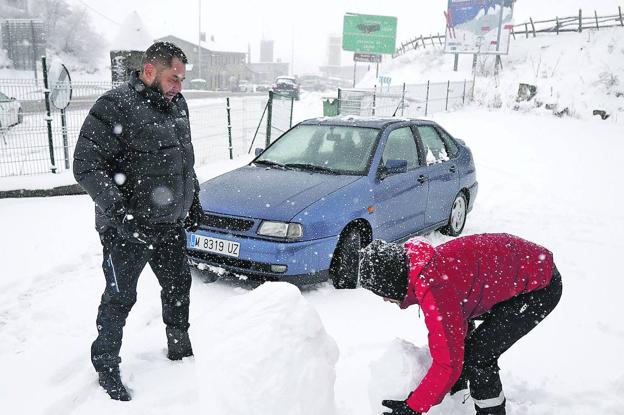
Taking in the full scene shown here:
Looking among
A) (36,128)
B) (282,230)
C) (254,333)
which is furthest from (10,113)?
(254,333)

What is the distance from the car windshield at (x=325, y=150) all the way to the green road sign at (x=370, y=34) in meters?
39.8

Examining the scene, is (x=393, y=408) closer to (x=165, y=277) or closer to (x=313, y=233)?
(x=165, y=277)

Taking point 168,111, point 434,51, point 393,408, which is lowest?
point 393,408

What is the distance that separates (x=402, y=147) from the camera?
5633 mm

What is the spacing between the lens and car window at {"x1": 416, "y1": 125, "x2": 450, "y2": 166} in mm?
5972

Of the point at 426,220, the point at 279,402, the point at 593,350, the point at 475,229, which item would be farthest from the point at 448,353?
the point at 475,229

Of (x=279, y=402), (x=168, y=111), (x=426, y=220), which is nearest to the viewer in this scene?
(x=279, y=402)

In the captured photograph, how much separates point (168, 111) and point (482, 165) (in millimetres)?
10499

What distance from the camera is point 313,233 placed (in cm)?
429

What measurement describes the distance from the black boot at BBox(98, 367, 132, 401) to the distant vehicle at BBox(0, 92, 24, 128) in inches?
243

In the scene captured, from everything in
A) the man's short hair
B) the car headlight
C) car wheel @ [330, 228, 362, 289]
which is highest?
the man's short hair

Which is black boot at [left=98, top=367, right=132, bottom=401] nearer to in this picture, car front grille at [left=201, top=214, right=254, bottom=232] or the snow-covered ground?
the snow-covered ground

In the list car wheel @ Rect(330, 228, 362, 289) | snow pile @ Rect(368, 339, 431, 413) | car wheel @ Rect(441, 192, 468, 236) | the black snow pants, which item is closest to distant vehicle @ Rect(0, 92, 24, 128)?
car wheel @ Rect(330, 228, 362, 289)

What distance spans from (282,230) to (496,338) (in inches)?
82.8
